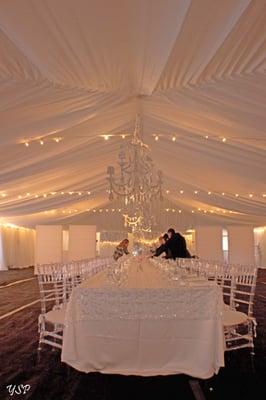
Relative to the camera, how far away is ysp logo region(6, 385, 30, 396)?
2869 mm

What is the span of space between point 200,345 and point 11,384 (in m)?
1.60

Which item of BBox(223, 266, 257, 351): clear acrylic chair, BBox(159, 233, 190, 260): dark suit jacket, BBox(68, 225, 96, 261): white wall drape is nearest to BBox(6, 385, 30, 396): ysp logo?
BBox(223, 266, 257, 351): clear acrylic chair

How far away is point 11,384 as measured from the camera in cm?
303

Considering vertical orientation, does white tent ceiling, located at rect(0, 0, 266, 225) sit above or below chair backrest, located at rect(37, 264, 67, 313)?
above

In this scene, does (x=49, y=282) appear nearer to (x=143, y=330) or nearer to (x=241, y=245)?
(x=143, y=330)

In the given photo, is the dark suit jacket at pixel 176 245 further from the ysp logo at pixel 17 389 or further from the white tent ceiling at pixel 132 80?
the ysp logo at pixel 17 389

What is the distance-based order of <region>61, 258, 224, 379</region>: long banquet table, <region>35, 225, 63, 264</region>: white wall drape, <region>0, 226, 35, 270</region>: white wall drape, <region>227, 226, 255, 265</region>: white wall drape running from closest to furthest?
1. <region>61, 258, 224, 379</region>: long banquet table
2. <region>35, 225, 63, 264</region>: white wall drape
3. <region>0, 226, 35, 270</region>: white wall drape
4. <region>227, 226, 255, 265</region>: white wall drape

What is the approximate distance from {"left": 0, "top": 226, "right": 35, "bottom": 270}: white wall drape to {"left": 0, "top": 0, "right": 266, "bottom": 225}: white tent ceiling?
364 inches

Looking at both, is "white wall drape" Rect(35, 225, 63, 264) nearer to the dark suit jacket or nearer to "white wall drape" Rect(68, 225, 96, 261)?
"white wall drape" Rect(68, 225, 96, 261)

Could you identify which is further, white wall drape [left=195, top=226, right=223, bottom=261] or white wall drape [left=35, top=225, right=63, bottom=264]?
white wall drape [left=195, top=226, right=223, bottom=261]

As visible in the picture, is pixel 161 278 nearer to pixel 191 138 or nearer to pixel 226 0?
pixel 226 0

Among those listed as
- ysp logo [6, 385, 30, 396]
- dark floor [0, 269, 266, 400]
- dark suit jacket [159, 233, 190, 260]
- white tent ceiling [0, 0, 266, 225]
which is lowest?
dark floor [0, 269, 266, 400]

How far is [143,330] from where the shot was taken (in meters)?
3.02

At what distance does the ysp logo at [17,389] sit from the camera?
2869 mm
